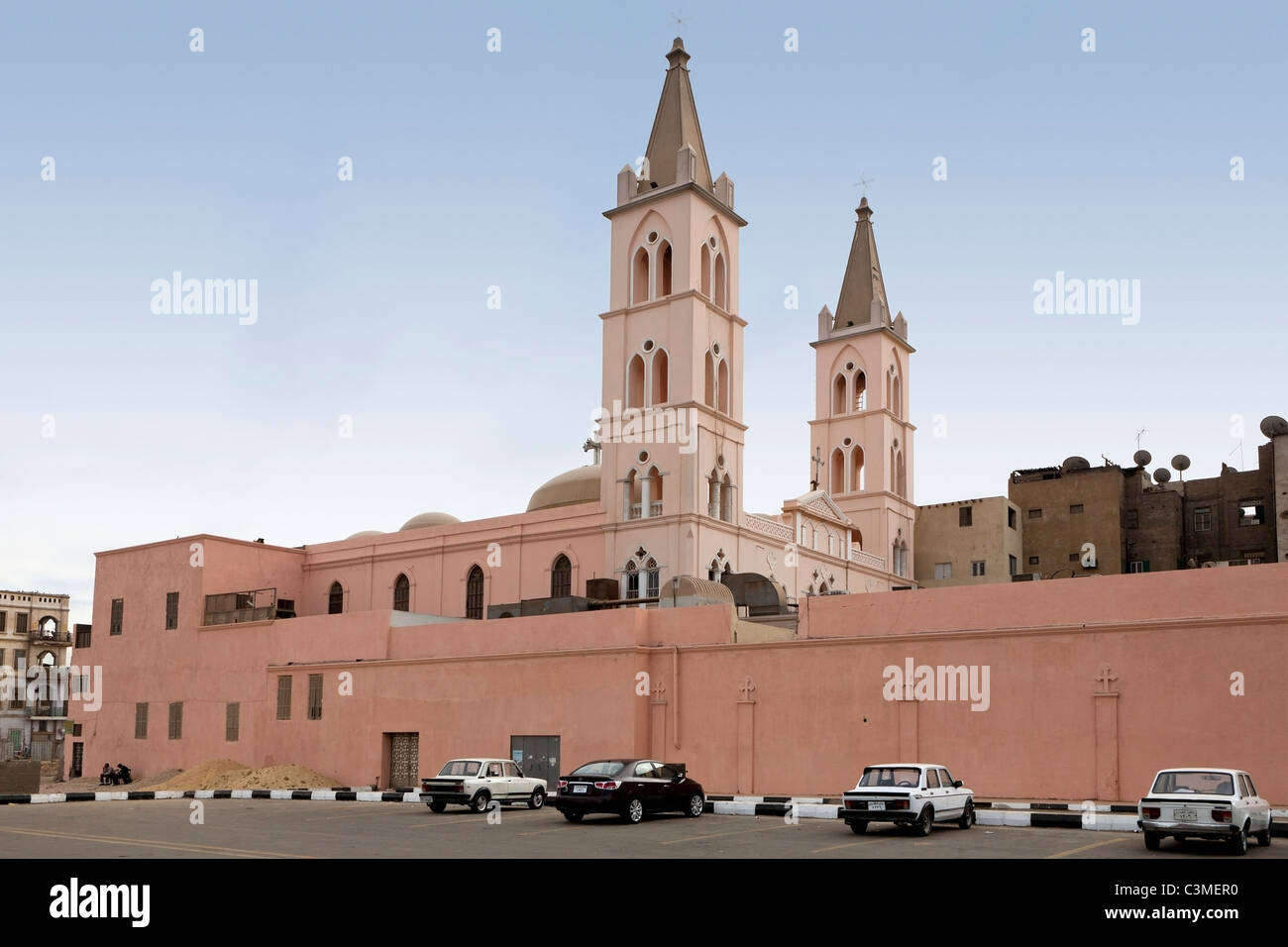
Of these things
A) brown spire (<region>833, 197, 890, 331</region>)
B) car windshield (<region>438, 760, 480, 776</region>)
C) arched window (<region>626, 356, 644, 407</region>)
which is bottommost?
car windshield (<region>438, 760, 480, 776</region>)

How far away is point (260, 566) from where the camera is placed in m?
47.0

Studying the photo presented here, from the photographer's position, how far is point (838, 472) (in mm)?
55750

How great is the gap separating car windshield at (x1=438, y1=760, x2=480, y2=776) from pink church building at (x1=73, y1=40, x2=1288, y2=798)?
543 cm

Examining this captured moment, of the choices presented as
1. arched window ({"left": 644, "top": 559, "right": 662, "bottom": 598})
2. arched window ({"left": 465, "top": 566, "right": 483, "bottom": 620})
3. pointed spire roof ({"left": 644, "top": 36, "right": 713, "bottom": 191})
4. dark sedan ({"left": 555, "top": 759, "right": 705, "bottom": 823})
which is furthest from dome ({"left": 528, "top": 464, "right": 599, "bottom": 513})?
dark sedan ({"left": 555, "top": 759, "right": 705, "bottom": 823})

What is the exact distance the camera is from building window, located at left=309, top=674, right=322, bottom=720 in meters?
36.5

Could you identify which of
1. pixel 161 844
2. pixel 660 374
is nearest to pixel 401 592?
pixel 660 374

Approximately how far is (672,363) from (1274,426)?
99.4ft

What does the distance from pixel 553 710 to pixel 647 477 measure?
38.6 ft

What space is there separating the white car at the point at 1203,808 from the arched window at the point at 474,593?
3121 cm

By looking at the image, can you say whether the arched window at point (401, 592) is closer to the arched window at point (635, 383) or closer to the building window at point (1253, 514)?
the arched window at point (635, 383)

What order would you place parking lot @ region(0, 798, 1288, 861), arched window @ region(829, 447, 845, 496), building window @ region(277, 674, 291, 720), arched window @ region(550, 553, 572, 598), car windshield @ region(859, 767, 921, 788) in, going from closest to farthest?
parking lot @ region(0, 798, 1288, 861) < car windshield @ region(859, 767, 921, 788) < building window @ region(277, 674, 291, 720) < arched window @ region(550, 553, 572, 598) < arched window @ region(829, 447, 845, 496)

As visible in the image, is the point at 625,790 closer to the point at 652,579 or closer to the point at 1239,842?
the point at 1239,842

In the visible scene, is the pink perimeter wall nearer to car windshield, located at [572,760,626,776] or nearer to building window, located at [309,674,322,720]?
building window, located at [309,674,322,720]
